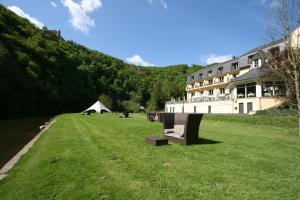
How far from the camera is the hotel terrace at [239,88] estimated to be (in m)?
33.2

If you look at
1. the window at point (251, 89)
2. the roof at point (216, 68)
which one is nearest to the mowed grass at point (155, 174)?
the window at point (251, 89)

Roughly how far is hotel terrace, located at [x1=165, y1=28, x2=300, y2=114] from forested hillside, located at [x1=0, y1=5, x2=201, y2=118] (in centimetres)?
1431

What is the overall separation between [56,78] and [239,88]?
54.0m

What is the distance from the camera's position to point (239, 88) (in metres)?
41.8

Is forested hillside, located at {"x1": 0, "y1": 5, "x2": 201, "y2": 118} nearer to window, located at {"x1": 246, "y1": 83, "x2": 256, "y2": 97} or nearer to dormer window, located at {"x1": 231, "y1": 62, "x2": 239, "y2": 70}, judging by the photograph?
dormer window, located at {"x1": 231, "y1": 62, "x2": 239, "y2": 70}

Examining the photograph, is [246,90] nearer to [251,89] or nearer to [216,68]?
[251,89]

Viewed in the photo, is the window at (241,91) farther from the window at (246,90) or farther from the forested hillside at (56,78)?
the forested hillside at (56,78)

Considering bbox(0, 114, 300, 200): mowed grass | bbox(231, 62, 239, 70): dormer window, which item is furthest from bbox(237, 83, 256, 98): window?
bbox(0, 114, 300, 200): mowed grass

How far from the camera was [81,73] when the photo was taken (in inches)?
3748

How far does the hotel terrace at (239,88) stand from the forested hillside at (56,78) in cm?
1431

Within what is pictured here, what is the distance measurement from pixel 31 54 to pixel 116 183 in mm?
71032

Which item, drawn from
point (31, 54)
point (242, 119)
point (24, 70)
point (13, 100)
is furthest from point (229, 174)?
point (31, 54)

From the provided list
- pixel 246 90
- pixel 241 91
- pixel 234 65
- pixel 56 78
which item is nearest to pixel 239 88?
pixel 241 91

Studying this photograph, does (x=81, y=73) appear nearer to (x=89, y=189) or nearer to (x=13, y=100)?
(x=13, y=100)
